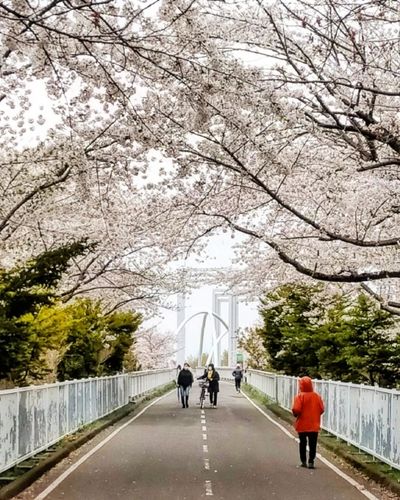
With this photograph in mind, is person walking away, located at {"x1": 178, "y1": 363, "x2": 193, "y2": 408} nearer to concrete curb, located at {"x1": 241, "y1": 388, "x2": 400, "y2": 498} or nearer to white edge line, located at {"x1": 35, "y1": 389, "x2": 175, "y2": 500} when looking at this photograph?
white edge line, located at {"x1": 35, "y1": 389, "x2": 175, "y2": 500}

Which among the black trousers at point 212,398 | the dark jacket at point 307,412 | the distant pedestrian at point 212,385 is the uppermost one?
the dark jacket at point 307,412

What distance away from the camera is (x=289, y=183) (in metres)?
17.9

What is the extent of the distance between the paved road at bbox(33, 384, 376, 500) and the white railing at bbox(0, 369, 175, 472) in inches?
35.2

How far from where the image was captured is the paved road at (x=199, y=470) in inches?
488

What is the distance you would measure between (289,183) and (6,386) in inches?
299

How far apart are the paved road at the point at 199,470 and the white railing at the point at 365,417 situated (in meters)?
0.97

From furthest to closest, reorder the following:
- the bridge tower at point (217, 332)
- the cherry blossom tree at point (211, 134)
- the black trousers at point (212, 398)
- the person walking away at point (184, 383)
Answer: the bridge tower at point (217, 332)
the black trousers at point (212, 398)
the person walking away at point (184, 383)
the cherry blossom tree at point (211, 134)

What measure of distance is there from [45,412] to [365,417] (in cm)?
606

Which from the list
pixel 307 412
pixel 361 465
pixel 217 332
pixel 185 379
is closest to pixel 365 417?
pixel 361 465

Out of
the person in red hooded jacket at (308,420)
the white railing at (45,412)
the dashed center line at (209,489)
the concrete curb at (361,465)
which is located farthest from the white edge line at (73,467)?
the concrete curb at (361,465)

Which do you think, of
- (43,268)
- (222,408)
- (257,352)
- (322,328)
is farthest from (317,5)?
(257,352)

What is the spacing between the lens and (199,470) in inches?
591

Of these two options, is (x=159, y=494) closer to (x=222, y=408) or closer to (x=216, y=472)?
(x=216, y=472)

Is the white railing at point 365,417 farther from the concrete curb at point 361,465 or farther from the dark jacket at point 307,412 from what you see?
the dark jacket at point 307,412
